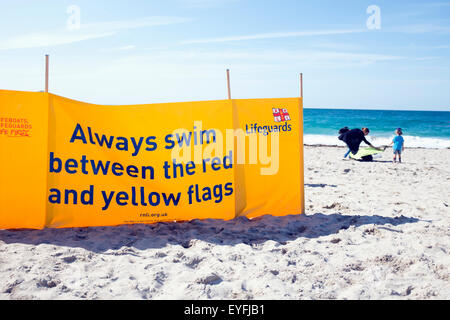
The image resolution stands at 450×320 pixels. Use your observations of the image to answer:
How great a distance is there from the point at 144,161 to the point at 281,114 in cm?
187

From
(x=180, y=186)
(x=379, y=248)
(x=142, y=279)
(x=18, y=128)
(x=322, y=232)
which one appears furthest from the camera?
(x=180, y=186)

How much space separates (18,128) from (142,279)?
2.33m

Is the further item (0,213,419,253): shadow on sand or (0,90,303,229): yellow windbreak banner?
(0,90,303,229): yellow windbreak banner

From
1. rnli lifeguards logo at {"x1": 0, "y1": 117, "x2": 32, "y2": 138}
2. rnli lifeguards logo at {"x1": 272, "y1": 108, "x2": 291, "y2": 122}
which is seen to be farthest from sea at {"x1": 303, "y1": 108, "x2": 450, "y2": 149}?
rnli lifeguards logo at {"x1": 0, "y1": 117, "x2": 32, "y2": 138}

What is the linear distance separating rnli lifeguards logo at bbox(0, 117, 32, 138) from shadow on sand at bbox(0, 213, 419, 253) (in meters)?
1.08

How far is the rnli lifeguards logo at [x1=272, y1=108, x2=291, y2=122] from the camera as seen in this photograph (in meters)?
5.02

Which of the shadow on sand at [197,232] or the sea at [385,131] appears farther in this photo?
the sea at [385,131]

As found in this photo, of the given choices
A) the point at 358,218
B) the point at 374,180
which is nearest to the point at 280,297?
the point at 358,218

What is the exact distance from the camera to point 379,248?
155 inches

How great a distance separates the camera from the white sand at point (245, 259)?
9.96ft

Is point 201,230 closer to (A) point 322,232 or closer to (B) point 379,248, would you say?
(A) point 322,232

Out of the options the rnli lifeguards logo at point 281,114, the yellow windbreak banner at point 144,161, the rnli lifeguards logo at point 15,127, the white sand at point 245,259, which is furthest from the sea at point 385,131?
the rnli lifeguards logo at point 15,127

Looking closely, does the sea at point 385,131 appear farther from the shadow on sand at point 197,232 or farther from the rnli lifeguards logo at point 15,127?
the rnli lifeguards logo at point 15,127

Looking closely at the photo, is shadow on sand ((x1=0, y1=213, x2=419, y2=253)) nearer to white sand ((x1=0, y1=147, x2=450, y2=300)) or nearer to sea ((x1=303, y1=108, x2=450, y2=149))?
white sand ((x1=0, y1=147, x2=450, y2=300))
